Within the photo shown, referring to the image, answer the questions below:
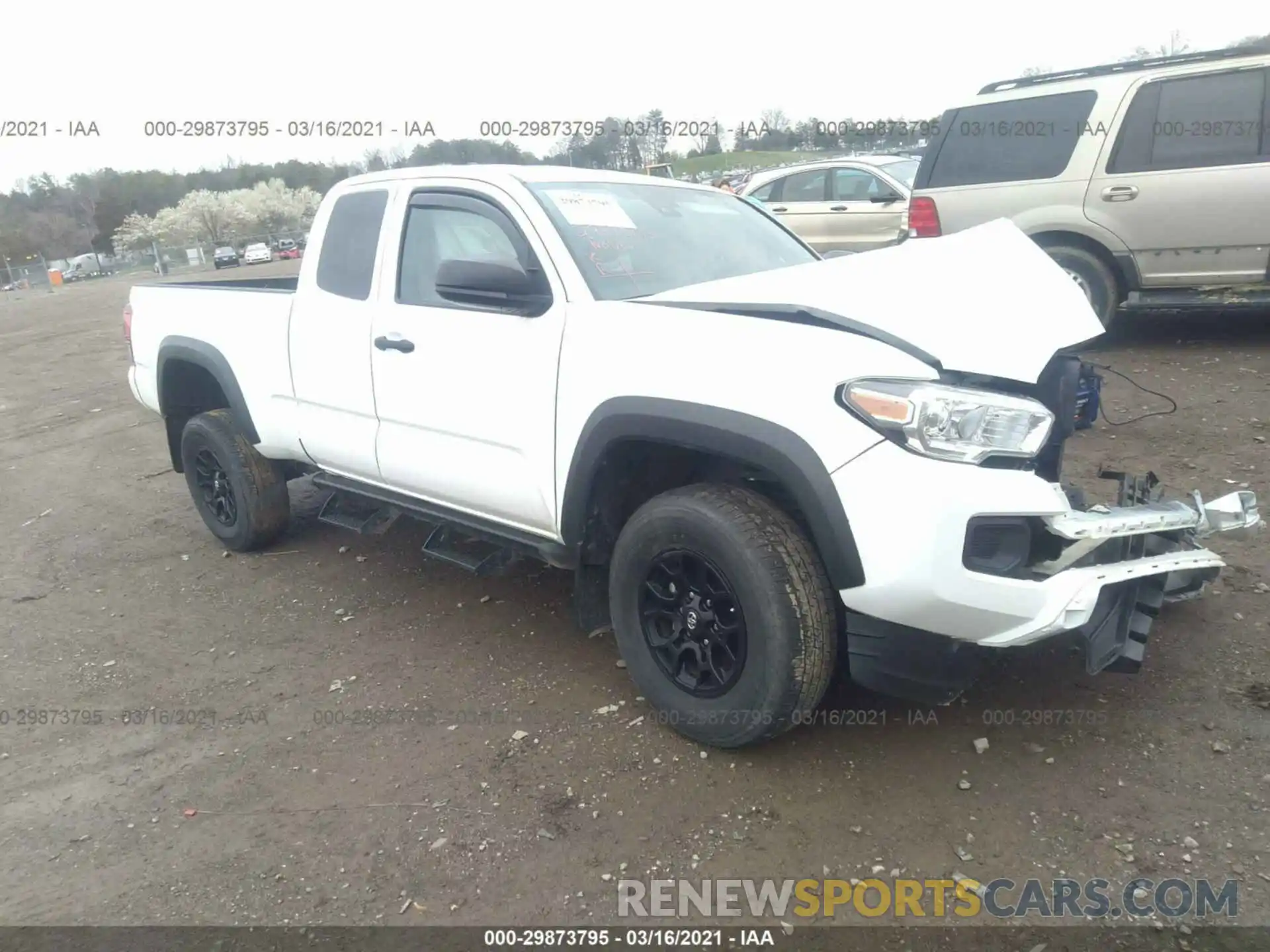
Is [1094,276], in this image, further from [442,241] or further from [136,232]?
[136,232]

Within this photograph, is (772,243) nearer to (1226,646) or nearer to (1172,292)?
(1226,646)

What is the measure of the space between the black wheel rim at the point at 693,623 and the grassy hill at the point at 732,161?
585 inches

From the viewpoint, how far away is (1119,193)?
7.17 meters

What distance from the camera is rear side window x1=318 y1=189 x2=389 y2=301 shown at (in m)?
4.20

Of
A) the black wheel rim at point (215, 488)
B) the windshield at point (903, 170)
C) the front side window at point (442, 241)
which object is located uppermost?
the windshield at point (903, 170)

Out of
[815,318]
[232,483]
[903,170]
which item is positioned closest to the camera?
[815,318]

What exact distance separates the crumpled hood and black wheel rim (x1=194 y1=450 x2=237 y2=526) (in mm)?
3162

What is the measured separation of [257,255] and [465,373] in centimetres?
4400

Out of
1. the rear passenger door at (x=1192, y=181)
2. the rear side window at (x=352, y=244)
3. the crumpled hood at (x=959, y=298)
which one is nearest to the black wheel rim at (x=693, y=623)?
the crumpled hood at (x=959, y=298)

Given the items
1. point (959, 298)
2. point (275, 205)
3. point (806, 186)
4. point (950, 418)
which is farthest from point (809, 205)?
point (275, 205)

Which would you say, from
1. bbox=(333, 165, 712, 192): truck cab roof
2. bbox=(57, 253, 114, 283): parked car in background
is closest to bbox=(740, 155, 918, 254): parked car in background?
bbox=(333, 165, 712, 192): truck cab roof

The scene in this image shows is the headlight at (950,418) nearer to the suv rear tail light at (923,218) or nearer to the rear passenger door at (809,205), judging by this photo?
the suv rear tail light at (923,218)

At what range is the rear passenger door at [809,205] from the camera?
11.5m

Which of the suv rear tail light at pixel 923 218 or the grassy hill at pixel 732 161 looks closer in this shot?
the suv rear tail light at pixel 923 218
